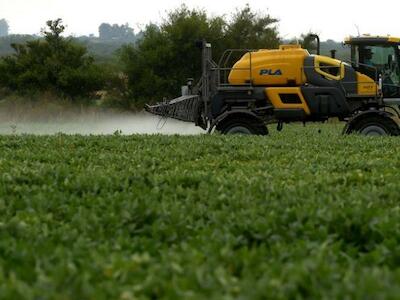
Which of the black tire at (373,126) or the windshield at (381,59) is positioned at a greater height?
the windshield at (381,59)

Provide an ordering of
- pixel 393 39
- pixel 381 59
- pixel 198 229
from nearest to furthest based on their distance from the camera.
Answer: pixel 198 229 → pixel 393 39 → pixel 381 59

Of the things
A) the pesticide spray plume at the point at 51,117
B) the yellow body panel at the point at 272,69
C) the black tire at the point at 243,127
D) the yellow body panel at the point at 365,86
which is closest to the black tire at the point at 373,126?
the yellow body panel at the point at 365,86

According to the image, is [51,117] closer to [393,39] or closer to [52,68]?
[52,68]

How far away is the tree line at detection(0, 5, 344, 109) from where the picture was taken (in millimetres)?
41438

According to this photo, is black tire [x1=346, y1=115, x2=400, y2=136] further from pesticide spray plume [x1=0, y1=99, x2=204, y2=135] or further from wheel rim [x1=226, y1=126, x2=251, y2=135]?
pesticide spray plume [x1=0, y1=99, x2=204, y2=135]

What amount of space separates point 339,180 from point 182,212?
2.47 metres

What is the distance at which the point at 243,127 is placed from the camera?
17250mm

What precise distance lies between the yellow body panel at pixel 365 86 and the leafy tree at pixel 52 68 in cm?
2582

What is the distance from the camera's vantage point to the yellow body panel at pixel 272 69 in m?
17.5

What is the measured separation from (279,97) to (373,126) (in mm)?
2426

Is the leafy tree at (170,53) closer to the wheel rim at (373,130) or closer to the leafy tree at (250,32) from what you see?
the leafy tree at (250,32)

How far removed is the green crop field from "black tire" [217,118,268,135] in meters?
7.83

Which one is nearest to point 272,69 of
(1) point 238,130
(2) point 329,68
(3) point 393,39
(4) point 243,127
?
(2) point 329,68

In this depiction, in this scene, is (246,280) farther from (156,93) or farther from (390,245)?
(156,93)
